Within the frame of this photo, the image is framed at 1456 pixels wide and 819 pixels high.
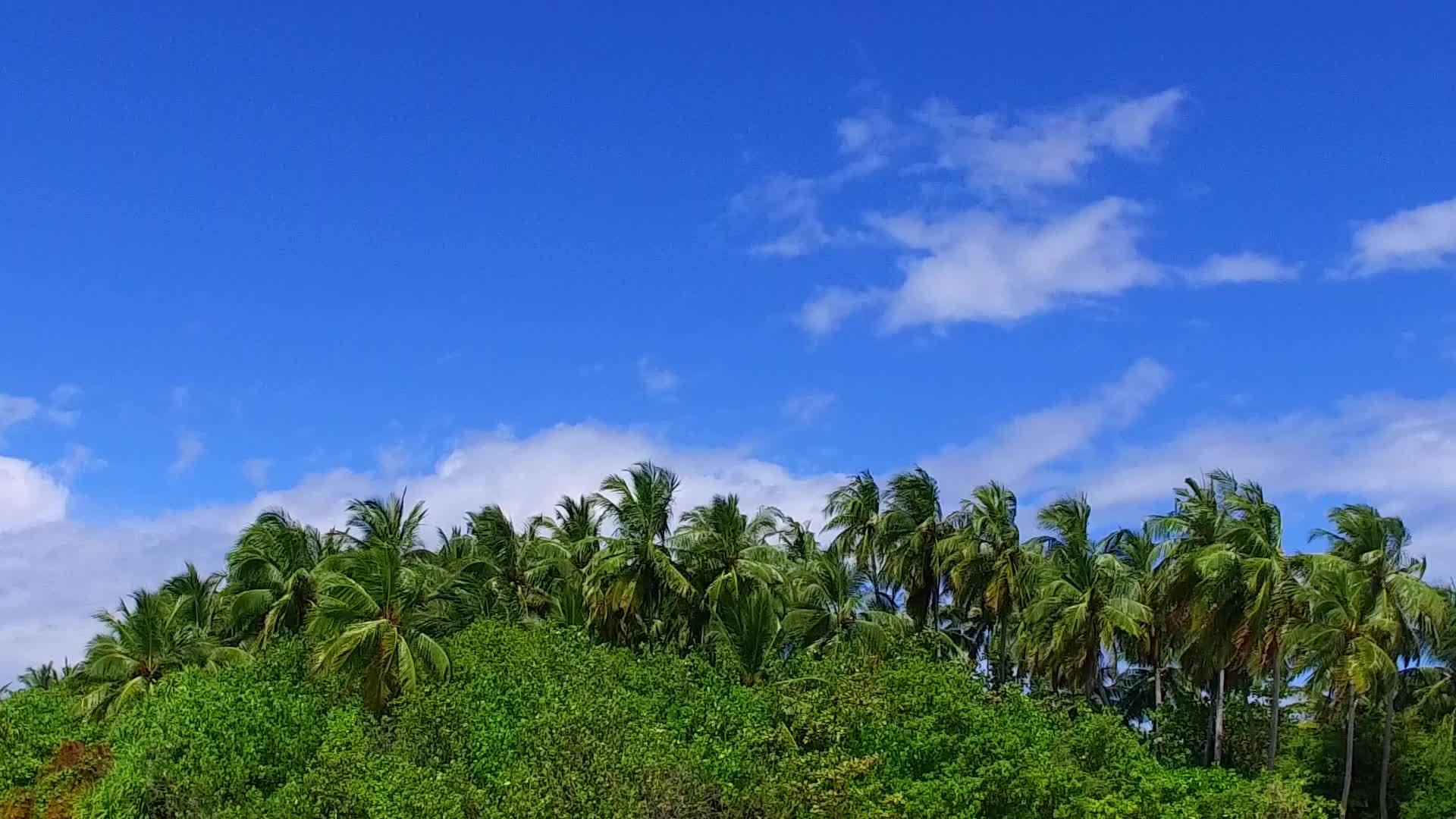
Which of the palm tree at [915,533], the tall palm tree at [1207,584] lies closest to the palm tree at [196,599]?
the palm tree at [915,533]

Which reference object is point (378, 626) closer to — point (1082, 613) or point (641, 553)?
point (641, 553)

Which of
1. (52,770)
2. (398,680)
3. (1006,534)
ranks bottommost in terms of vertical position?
(52,770)

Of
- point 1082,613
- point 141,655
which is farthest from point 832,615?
point 141,655

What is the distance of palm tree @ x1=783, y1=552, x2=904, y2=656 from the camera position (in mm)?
34594

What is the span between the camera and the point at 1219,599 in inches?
1353

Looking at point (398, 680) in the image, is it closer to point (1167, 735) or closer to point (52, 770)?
point (52, 770)

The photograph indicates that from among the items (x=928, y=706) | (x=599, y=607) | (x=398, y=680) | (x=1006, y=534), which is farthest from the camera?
(x=1006, y=534)

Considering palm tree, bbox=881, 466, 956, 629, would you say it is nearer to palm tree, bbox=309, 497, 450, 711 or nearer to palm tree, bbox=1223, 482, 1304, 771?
palm tree, bbox=1223, 482, 1304, 771

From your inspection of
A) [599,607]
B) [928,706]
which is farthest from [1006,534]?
[928,706]

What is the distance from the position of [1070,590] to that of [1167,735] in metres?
4.98

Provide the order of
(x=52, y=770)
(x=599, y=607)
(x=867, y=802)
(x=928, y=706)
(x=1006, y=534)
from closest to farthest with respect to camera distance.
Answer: (x=867, y=802)
(x=928, y=706)
(x=52, y=770)
(x=599, y=607)
(x=1006, y=534)

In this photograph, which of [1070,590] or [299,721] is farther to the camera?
[1070,590]

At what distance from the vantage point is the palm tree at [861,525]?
45406mm

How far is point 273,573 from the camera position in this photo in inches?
1576
